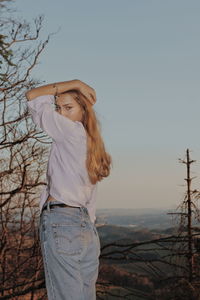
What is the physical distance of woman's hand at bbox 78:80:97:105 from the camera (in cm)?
223

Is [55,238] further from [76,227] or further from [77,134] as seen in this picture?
[77,134]

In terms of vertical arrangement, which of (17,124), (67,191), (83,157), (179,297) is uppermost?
(17,124)

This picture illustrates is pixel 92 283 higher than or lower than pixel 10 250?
higher

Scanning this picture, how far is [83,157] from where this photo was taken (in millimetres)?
2174

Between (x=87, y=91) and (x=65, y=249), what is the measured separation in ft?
2.87

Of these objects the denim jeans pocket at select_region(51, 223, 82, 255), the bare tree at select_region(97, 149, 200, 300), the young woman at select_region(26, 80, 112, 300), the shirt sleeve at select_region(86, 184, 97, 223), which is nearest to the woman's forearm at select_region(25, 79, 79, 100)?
the young woman at select_region(26, 80, 112, 300)

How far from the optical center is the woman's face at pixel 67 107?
223 cm

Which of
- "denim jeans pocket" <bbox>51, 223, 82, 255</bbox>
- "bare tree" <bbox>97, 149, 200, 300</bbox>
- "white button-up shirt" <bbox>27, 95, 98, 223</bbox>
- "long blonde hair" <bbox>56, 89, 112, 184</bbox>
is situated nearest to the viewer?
"denim jeans pocket" <bbox>51, 223, 82, 255</bbox>

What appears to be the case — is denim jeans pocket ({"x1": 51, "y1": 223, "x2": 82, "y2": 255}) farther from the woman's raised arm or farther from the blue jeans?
the woman's raised arm

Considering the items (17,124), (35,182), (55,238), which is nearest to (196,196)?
(55,238)

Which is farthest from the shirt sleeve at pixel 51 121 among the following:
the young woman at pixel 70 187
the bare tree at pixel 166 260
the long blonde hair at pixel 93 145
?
the bare tree at pixel 166 260

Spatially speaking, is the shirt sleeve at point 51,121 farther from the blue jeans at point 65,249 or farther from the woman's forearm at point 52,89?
the blue jeans at point 65,249

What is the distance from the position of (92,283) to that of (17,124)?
19.5ft

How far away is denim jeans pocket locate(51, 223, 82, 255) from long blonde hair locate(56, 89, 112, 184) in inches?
13.3
